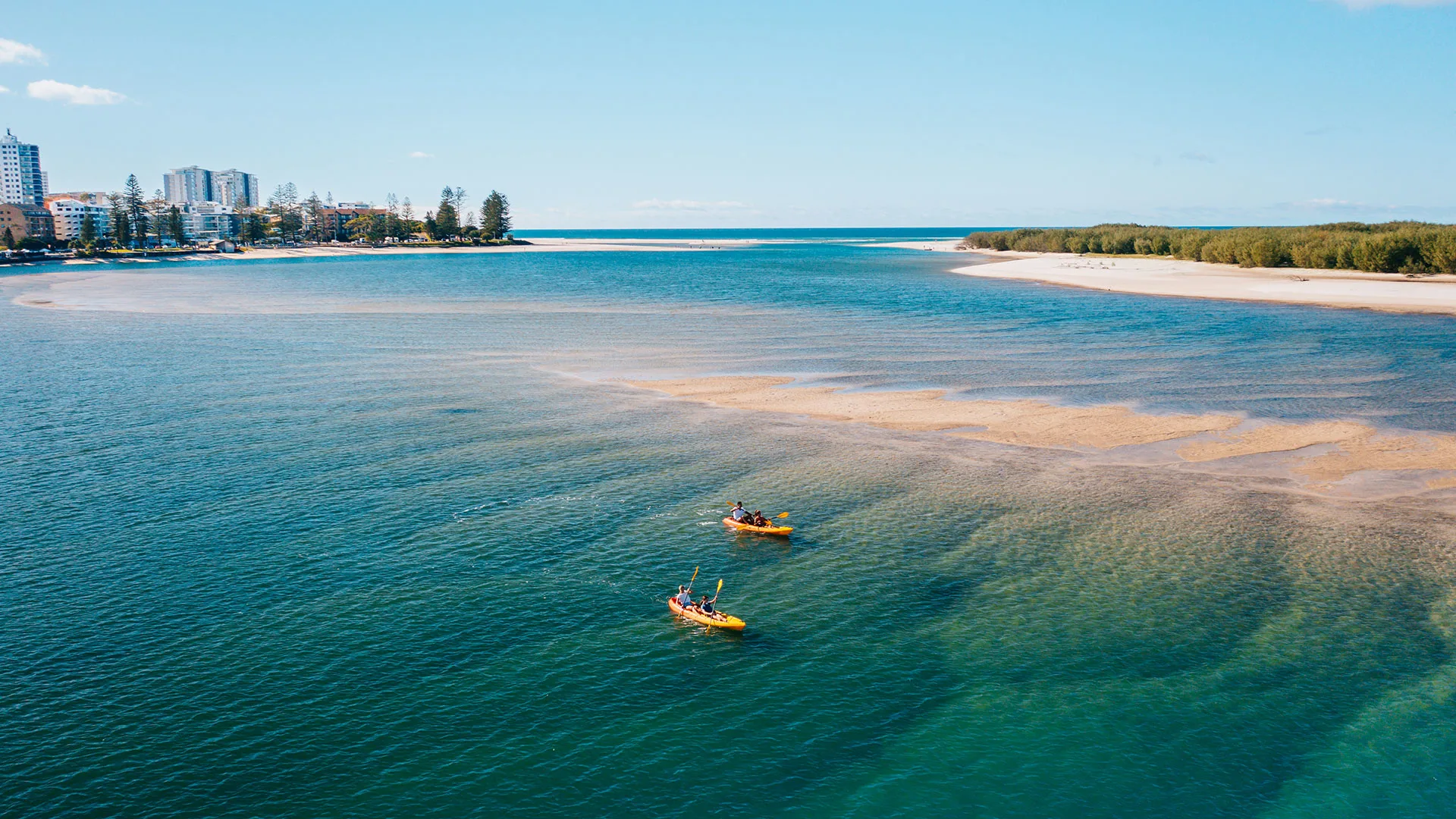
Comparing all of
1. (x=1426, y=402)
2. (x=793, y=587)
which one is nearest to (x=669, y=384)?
(x=793, y=587)

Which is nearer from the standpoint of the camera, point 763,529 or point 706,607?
point 706,607

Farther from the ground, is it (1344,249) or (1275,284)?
(1344,249)

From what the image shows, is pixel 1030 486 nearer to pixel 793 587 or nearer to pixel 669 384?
pixel 793 587

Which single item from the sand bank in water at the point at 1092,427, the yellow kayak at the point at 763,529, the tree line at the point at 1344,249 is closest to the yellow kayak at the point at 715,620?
the yellow kayak at the point at 763,529

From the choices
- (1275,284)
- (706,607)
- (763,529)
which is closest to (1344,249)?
(1275,284)

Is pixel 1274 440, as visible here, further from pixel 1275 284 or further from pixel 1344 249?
pixel 1344 249

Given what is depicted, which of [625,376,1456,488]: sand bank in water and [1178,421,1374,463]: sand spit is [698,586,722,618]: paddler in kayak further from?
[1178,421,1374,463]: sand spit

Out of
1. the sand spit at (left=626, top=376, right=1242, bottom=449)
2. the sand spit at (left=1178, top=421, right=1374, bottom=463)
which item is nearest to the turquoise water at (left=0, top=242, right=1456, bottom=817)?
the sand spit at (left=626, top=376, right=1242, bottom=449)
